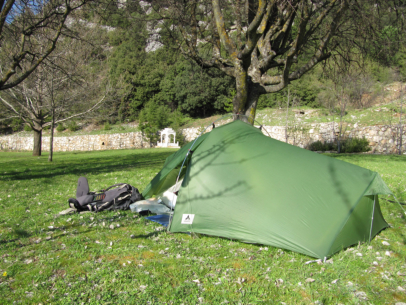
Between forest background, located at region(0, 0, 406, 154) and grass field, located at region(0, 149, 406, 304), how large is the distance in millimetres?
6359

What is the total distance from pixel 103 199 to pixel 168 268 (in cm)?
302

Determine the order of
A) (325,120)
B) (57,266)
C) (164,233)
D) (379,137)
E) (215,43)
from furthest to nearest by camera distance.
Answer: (325,120)
(379,137)
(215,43)
(164,233)
(57,266)

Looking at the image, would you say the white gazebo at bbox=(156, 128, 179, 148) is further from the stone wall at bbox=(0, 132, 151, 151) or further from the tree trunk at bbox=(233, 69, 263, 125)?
the tree trunk at bbox=(233, 69, 263, 125)

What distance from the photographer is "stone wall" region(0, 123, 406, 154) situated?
2130cm

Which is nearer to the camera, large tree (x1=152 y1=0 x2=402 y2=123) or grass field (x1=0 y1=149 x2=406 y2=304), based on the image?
grass field (x1=0 y1=149 x2=406 y2=304)

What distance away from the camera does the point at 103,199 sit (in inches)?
241

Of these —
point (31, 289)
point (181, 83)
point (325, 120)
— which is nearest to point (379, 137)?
point (325, 120)

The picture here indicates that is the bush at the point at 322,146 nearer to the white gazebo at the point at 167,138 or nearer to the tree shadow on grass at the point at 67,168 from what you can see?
the tree shadow on grass at the point at 67,168

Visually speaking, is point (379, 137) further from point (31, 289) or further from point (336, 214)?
point (31, 289)

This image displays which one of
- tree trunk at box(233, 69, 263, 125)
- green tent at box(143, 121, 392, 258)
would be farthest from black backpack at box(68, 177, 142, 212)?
tree trunk at box(233, 69, 263, 125)

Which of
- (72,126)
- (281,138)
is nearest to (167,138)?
(281,138)

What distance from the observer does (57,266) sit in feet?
11.7

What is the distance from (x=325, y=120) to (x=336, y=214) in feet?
74.7

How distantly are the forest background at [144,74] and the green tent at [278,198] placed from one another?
22.2 ft
